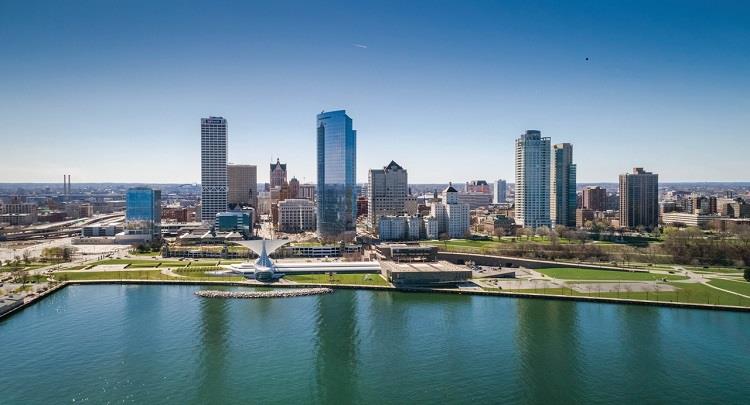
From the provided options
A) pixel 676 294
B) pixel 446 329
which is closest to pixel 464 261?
pixel 676 294

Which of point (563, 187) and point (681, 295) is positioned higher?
point (563, 187)

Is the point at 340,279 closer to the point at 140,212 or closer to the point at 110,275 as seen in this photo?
the point at 110,275

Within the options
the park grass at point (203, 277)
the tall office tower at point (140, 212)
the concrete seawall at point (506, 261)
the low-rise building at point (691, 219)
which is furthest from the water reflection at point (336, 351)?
the low-rise building at point (691, 219)

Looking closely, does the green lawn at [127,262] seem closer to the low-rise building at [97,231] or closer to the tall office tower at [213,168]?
the low-rise building at [97,231]

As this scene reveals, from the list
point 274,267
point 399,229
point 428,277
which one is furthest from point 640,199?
point 274,267

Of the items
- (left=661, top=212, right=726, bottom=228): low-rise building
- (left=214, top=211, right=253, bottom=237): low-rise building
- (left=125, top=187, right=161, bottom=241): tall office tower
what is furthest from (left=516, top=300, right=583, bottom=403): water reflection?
(left=661, top=212, right=726, bottom=228): low-rise building

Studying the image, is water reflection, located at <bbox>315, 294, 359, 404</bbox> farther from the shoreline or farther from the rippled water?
the shoreline
